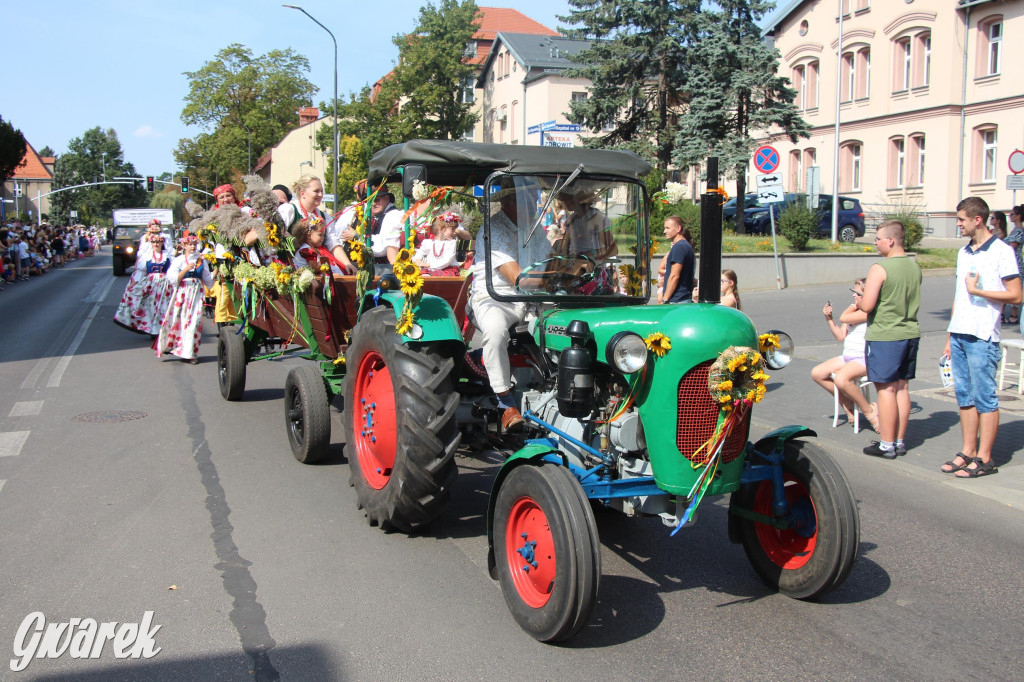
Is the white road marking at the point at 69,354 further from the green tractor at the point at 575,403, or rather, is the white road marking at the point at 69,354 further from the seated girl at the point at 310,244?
the green tractor at the point at 575,403

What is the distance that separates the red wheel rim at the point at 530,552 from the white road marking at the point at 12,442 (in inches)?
197

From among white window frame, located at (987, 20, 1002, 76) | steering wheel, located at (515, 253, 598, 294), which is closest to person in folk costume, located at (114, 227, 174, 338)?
steering wheel, located at (515, 253, 598, 294)

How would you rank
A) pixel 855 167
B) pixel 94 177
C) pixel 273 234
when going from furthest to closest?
pixel 94 177
pixel 855 167
pixel 273 234

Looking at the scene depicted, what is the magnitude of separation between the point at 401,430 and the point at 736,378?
6.24ft

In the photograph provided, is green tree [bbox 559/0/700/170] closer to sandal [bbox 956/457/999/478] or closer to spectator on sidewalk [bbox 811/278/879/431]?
spectator on sidewalk [bbox 811/278/879/431]

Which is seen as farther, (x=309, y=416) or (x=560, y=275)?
(x=309, y=416)

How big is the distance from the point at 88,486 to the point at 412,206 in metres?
3.08

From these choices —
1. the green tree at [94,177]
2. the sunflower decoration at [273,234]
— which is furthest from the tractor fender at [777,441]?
the green tree at [94,177]

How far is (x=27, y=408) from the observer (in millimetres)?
8992

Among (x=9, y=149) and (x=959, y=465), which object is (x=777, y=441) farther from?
(x=9, y=149)

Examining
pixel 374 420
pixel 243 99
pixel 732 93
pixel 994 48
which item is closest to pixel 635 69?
pixel 732 93

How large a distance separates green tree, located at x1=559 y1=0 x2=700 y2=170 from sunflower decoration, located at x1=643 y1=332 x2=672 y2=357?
25.8 meters

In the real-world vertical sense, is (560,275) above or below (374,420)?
above

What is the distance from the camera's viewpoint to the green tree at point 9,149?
46.3 metres
